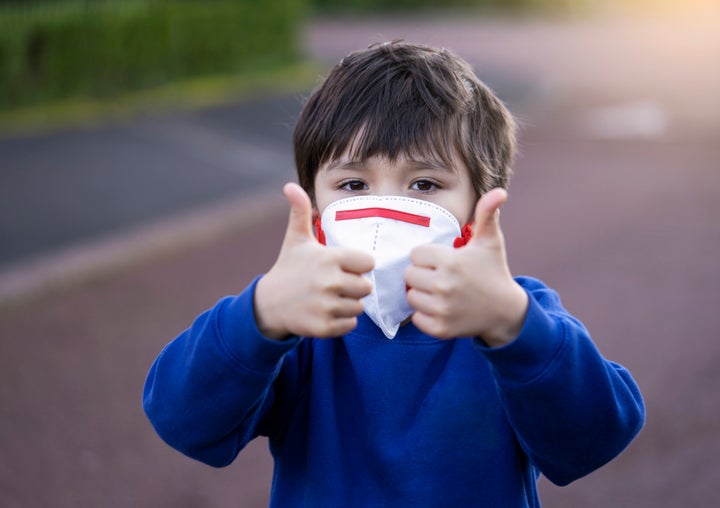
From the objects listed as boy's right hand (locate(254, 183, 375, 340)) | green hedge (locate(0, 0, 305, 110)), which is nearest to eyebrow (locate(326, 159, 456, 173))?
boy's right hand (locate(254, 183, 375, 340))

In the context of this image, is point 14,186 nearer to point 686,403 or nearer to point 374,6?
Answer: point 686,403

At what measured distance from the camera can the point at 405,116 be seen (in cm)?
191

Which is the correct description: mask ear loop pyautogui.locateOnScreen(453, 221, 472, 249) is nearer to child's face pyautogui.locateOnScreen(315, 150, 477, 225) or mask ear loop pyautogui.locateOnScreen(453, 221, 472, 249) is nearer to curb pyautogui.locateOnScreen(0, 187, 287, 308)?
child's face pyautogui.locateOnScreen(315, 150, 477, 225)

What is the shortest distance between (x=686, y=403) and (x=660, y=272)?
6.86 feet

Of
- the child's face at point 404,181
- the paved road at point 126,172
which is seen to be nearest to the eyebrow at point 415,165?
the child's face at point 404,181

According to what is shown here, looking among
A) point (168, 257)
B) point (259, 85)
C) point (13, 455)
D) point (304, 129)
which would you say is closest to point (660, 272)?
point (168, 257)

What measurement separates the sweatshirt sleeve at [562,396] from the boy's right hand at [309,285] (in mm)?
225

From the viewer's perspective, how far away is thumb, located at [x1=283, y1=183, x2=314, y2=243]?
149 cm

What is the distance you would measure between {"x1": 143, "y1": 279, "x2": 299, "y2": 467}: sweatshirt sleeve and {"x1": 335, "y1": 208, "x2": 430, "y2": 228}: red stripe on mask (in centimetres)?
24

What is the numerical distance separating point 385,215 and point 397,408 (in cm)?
37

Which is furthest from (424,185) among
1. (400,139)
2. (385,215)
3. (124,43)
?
(124,43)

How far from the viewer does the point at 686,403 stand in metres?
4.28

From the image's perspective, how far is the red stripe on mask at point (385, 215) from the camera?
5.60ft

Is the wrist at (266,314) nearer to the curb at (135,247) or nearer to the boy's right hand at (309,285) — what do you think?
the boy's right hand at (309,285)
